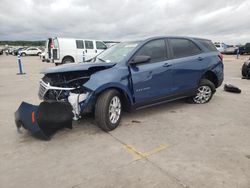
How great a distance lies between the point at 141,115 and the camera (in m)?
5.07

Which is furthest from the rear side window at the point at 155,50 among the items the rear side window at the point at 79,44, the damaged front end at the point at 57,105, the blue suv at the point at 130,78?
the rear side window at the point at 79,44

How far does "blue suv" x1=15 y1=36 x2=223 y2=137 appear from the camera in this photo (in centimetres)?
398

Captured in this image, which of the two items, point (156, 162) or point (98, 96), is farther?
point (98, 96)

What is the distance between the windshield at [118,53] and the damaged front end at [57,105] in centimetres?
53

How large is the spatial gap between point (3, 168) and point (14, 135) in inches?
43.9

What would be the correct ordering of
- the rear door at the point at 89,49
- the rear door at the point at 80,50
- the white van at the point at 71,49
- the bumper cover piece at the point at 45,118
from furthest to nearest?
the rear door at the point at 89,49
the rear door at the point at 80,50
the white van at the point at 71,49
the bumper cover piece at the point at 45,118

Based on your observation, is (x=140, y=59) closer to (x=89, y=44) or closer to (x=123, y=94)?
(x=123, y=94)

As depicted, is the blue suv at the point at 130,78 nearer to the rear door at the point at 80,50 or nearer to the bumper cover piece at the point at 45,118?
the bumper cover piece at the point at 45,118

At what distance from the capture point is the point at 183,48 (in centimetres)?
543

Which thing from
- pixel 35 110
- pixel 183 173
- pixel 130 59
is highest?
pixel 130 59

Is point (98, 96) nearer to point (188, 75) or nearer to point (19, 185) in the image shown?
point (19, 185)

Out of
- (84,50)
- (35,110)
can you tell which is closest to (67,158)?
(35,110)

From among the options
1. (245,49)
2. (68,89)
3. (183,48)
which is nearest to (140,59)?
(68,89)

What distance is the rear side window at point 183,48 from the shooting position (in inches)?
206
